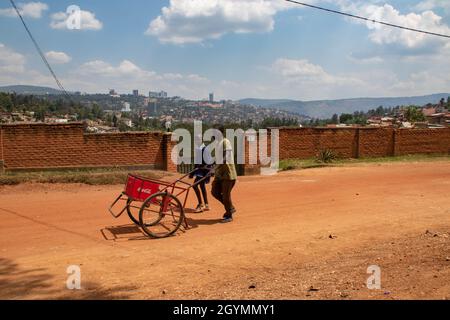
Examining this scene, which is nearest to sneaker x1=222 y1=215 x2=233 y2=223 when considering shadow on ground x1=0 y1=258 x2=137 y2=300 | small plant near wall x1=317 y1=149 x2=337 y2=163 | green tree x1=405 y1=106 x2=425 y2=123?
shadow on ground x1=0 y1=258 x2=137 y2=300

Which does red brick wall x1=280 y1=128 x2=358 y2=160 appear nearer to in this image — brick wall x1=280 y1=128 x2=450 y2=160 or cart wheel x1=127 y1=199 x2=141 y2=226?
brick wall x1=280 y1=128 x2=450 y2=160

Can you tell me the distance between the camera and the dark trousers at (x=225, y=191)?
332 inches

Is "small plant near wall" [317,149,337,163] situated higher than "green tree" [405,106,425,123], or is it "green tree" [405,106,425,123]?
"green tree" [405,106,425,123]

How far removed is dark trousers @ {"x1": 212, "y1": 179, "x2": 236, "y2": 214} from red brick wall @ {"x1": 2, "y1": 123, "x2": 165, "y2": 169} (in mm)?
9109

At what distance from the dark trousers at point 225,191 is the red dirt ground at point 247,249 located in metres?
0.39

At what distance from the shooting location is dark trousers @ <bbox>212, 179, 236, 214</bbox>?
8430 mm

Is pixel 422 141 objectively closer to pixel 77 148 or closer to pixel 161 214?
pixel 77 148

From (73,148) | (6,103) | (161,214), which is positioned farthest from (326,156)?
(6,103)

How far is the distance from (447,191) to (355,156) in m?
10.5

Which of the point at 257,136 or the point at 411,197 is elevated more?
the point at 257,136

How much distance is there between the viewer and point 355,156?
877 inches

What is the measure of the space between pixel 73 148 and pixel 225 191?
9932mm
